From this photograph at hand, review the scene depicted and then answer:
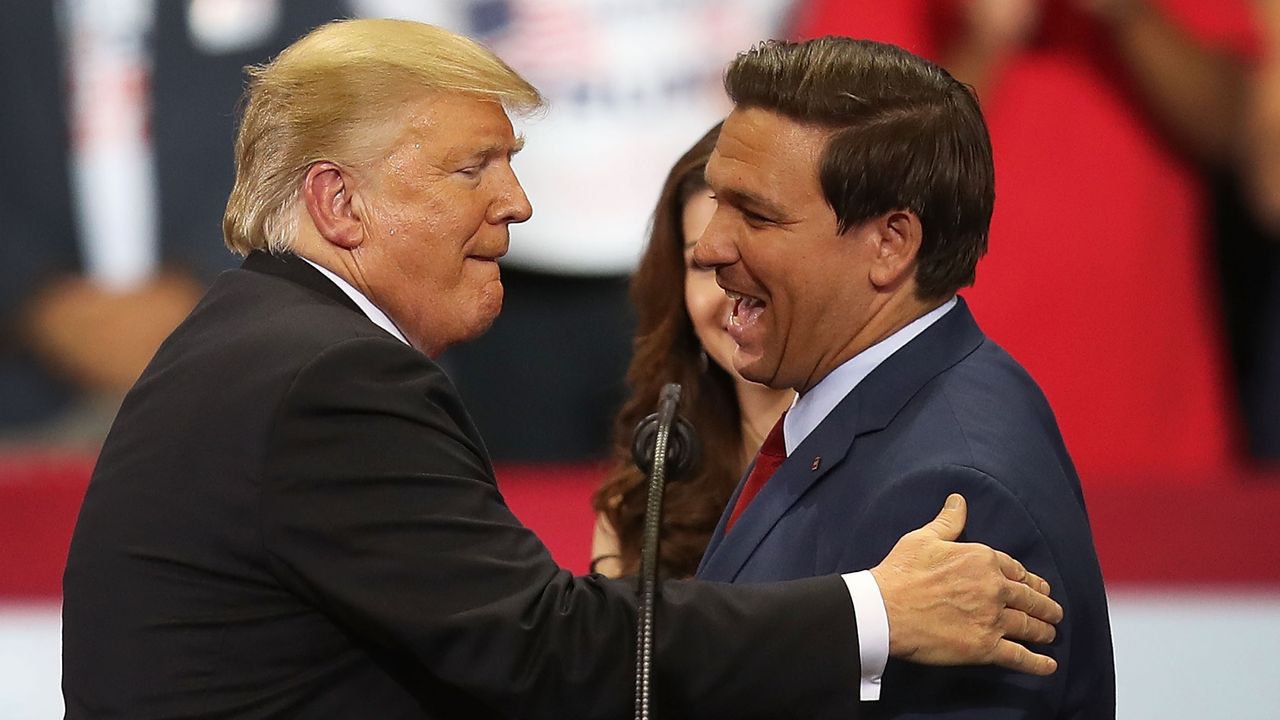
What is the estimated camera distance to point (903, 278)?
1.65 m

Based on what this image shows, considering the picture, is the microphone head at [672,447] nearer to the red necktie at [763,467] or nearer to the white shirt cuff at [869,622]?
the white shirt cuff at [869,622]

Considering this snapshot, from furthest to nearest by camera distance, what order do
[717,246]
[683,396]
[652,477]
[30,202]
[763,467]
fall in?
1. [30,202]
2. [683,396]
3. [763,467]
4. [717,246]
5. [652,477]

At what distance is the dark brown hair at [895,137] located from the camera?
1.60m

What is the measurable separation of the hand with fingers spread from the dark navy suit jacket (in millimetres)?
38

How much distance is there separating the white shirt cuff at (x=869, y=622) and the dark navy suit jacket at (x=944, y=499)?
4 cm

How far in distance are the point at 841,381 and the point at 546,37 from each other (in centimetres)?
207

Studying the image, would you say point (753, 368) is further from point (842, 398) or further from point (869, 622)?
point (869, 622)

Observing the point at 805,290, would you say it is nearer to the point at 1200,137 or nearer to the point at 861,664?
the point at 861,664

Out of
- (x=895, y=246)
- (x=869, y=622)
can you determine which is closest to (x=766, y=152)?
(x=895, y=246)

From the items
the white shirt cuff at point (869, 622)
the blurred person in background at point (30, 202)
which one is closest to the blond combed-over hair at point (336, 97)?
the white shirt cuff at point (869, 622)

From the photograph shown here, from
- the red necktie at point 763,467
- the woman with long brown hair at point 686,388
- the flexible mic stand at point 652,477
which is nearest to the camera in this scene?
the flexible mic stand at point 652,477

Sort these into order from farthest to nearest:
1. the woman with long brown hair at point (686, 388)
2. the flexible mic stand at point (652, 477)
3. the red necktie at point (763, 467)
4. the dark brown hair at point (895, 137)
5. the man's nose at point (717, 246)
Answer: the woman with long brown hair at point (686, 388)
the red necktie at point (763, 467)
the man's nose at point (717, 246)
the dark brown hair at point (895, 137)
the flexible mic stand at point (652, 477)

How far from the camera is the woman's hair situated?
2428mm

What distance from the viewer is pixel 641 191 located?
143 inches
